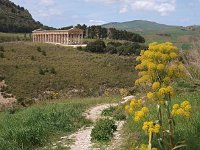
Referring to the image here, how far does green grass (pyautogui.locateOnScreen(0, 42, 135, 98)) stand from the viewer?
1850 inches

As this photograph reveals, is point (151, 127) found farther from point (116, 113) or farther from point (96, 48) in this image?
point (96, 48)

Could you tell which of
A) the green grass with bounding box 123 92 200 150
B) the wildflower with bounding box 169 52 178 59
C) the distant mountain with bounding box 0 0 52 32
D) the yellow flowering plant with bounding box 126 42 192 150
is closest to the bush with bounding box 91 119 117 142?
the green grass with bounding box 123 92 200 150

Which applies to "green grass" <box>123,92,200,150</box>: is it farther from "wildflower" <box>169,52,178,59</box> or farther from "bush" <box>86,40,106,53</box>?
"bush" <box>86,40,106,53</box>

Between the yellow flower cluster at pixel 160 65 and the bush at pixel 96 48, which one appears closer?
the yellow flower cluster at pixel 160 65

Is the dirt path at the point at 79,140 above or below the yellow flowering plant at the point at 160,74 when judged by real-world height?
below

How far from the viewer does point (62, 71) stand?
54.3 meters

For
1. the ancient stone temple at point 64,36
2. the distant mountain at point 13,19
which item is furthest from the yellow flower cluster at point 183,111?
the distant mountain at point 13,19

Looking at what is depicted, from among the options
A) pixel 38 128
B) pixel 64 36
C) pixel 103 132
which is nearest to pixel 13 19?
pixel 64 36

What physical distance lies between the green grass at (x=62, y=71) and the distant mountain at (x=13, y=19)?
4006cm

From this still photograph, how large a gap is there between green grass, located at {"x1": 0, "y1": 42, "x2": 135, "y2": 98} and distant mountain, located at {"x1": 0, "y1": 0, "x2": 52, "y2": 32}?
4006 centimetres

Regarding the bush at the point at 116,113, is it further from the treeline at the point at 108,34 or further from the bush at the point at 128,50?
the treeline at the point at 108,34

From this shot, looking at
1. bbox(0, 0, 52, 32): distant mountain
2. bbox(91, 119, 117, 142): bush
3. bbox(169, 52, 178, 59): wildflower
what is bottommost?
bbox(91, 119, 117, 142): bush

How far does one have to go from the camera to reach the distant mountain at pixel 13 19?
104512mm

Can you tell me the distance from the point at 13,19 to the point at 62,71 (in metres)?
65.9
